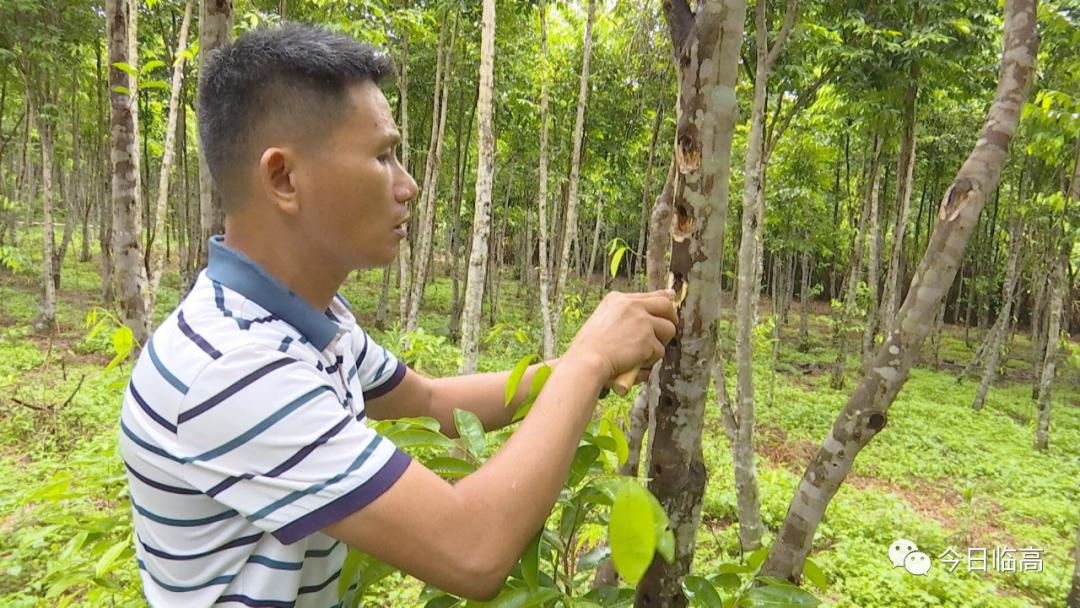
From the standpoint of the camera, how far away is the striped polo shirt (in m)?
0.85

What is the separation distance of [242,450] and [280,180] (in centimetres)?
47

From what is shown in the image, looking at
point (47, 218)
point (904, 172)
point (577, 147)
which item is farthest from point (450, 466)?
point (47, 218)

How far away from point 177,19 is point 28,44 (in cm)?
231

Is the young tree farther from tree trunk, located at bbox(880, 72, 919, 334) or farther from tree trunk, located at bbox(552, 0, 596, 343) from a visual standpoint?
tree trunk, located at bbox(880, 72, 919, 334)

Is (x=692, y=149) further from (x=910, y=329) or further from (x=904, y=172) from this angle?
(x=904, y=172)

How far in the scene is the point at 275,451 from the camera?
85 cm

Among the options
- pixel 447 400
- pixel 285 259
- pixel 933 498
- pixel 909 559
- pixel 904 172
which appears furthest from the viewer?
pixel 904 172

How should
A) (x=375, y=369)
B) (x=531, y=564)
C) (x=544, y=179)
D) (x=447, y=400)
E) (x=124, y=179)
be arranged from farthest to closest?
1. (x=544, y=179)
2. (x=124, y=179)
3. (x=447, y=400)
4. (x=375, y=369)
5. (x=531, y=564)

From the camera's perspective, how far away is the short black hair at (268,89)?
1.07 m

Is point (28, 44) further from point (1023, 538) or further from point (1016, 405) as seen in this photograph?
point (1016, 405)

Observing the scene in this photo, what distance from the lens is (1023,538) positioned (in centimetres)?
606

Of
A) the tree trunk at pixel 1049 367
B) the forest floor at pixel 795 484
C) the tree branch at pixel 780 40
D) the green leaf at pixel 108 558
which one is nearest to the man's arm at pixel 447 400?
the forest floor at pixel 795 484

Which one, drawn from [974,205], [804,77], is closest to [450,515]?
[974,205]

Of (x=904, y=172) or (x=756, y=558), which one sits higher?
(x=904, y=172)
